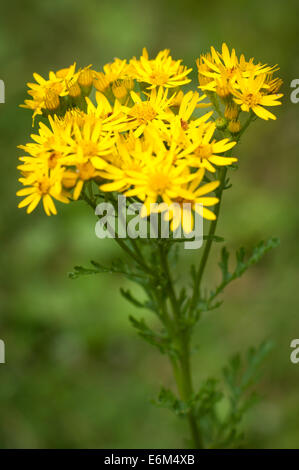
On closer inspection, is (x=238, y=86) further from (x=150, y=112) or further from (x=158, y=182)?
(x=158, y=182)

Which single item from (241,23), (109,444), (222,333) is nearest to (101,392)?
(109,444)

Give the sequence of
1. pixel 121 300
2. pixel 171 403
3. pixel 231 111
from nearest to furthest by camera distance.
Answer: pixel 231 111
pixel 171 403
pixel 121 300

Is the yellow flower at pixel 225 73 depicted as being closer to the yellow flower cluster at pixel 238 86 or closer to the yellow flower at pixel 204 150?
the yellow flower cluster at pixel 238 86

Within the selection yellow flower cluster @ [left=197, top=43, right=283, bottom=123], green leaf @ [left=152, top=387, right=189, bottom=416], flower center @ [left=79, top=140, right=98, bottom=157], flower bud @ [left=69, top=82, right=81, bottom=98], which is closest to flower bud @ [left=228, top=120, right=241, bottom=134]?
yellow flower cluster @ [left=197, top=43, right=283, bottom=123]

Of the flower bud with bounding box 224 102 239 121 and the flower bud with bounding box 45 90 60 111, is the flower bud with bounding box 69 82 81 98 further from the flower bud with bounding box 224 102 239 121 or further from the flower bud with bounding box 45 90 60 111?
the flower bud with bounding box 224 102 239 121

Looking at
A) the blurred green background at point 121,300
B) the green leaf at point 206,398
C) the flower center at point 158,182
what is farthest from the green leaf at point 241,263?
the blurred green background at point 121,300

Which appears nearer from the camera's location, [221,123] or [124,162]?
[124,162]

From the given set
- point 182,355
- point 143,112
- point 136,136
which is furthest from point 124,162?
point 182,355
